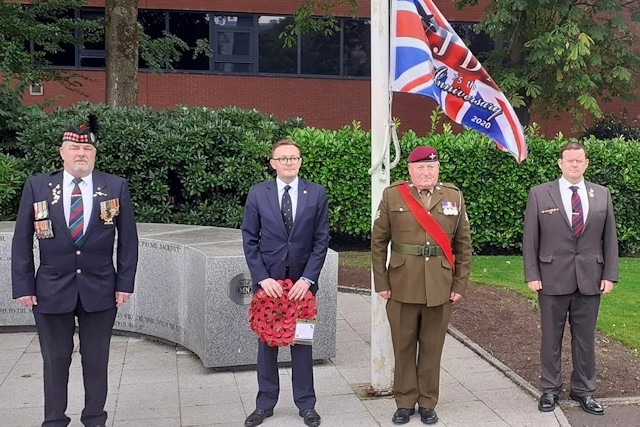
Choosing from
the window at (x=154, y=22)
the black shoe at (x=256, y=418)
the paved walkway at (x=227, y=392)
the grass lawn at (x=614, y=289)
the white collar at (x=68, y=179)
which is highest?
the window at (x=154, y=22)

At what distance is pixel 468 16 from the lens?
20.0m

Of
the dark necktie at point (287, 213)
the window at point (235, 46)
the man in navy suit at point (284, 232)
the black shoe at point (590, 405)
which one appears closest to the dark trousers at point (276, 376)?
the man in navy suit at point (284, 232)

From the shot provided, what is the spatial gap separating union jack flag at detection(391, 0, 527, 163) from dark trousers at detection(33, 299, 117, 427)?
2759mm

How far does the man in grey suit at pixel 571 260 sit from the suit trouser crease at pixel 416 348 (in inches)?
33.6

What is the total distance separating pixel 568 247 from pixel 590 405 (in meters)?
1.19

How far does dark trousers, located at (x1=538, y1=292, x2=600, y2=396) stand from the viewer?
200 inches

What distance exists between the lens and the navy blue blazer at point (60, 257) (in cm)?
430

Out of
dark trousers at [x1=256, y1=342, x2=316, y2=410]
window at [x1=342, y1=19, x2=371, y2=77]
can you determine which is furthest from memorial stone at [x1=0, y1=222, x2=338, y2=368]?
window at [x1=342, y1=19, x2=371, y2=77]

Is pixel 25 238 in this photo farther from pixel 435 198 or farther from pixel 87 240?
pixel 435 198

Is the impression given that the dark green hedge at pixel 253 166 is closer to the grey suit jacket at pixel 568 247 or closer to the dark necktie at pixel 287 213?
the dark necktie at pixel 287 213

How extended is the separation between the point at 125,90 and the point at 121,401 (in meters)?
8.68

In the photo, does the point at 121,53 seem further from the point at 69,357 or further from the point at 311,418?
the point at 311,418

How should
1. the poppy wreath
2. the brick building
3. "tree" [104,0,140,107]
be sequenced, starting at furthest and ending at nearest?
the brick building, "tree" [104,0,140,107], the poppy wreath

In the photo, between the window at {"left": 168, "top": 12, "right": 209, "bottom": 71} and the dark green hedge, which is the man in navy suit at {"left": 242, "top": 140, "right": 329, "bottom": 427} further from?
the window at {"left": 168, "top": 12, "right": 209, "bottom": 71}
